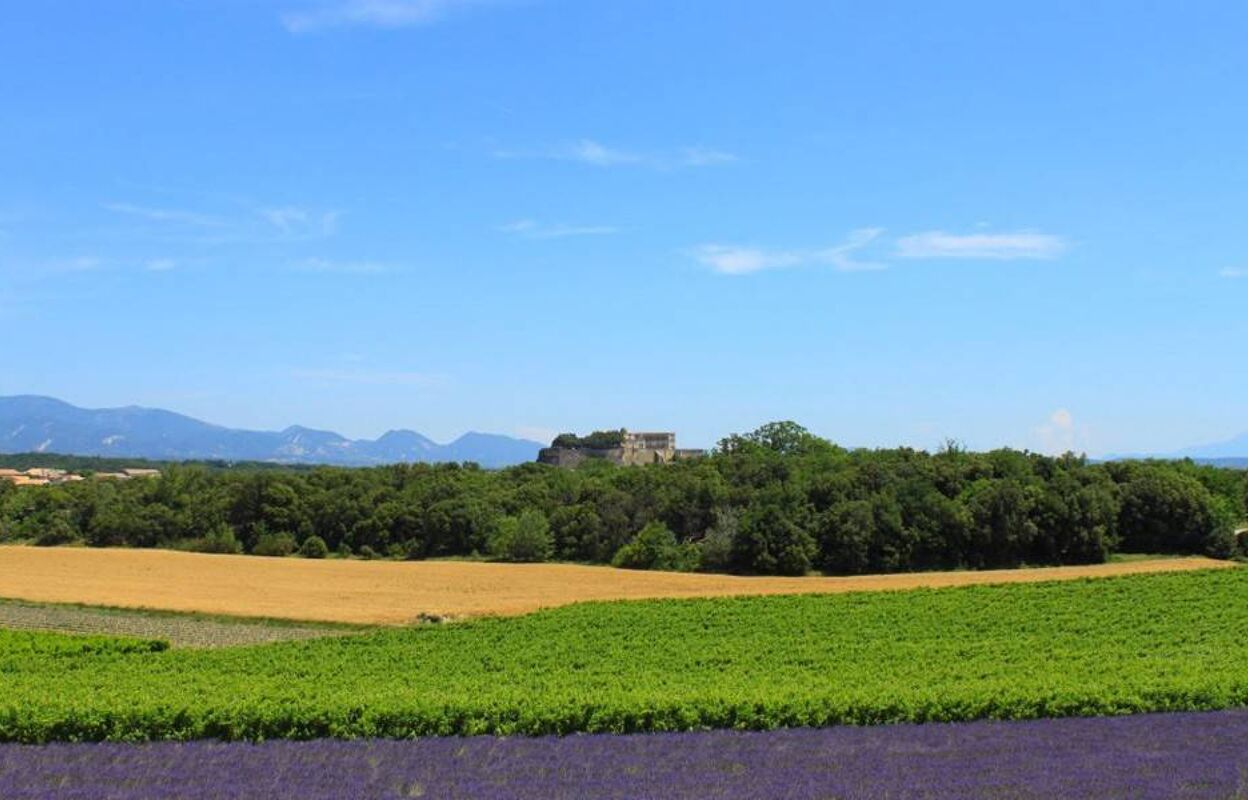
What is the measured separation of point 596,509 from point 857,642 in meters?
41.8

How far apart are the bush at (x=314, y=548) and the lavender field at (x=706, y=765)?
5917 centimetres

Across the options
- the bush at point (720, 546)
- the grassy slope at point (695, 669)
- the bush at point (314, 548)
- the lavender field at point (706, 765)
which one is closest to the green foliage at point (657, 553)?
the bush at point (720, 546)

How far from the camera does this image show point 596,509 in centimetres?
7338

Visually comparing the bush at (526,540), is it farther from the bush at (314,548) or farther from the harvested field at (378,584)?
the bush at (314,548)

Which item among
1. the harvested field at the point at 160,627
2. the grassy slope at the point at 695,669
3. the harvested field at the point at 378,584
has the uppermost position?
the grassy slope at the point at 695,669

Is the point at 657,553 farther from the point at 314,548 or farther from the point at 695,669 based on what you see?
the point at 695,669

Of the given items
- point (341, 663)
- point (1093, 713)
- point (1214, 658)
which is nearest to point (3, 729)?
point (341, 663)

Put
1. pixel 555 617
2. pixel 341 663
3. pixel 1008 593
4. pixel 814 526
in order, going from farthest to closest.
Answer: pixel 814 526, pixel 1008 593, pixel 555 617, pixel 341 663

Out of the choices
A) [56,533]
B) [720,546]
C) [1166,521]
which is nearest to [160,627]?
[720,546]

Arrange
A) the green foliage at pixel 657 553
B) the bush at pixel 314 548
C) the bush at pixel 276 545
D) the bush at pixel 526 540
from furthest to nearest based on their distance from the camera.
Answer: the bush at pixel 276 545 → the bush at pixel 314 548 → the bush at pixel 526 540 → the green foliage at pixel 657 553

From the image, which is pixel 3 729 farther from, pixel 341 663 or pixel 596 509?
pixel 596 509

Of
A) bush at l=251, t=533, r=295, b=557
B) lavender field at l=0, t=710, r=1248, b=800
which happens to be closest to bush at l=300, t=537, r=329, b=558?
bush at l=251, t=533, r=295, b=557

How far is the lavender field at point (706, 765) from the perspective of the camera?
45.4ft

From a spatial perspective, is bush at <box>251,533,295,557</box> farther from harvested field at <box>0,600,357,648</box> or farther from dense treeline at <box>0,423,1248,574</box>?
harvested field at <box>0,600,357,648</box>
